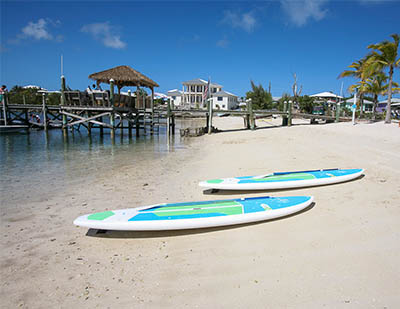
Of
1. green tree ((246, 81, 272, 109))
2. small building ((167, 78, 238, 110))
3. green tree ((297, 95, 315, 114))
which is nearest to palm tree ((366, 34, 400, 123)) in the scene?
green tree ((297, 95, 315, 114))

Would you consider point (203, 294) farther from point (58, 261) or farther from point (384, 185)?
point (384, 185)

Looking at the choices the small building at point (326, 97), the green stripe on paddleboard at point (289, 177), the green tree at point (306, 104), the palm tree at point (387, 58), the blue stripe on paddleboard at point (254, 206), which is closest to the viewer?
the blue stripe on paddleboard at point (254, 206)

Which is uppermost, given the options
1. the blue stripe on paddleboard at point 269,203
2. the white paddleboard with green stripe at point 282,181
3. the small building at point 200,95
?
the small building at point 200,95

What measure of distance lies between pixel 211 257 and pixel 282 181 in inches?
118

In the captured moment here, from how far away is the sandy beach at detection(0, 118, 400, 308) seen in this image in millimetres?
2594

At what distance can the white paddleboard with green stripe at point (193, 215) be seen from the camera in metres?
3.69

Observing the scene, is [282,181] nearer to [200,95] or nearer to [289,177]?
[289,177]

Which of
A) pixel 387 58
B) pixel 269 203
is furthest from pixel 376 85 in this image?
pixel 269 203

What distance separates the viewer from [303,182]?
5.67 m

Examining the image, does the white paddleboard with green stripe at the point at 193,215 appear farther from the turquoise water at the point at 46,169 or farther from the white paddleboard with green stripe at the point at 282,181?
the turquoise water at the point at 46,169

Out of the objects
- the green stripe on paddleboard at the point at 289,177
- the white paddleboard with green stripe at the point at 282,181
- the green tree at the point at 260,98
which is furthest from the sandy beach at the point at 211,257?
the green tree at the point at 260,98

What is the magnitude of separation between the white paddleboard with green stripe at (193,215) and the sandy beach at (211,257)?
205 millimetres

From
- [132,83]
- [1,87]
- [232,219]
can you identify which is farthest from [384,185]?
[1,87]

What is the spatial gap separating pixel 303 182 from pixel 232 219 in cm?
258
